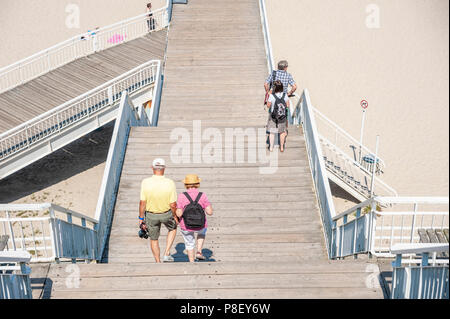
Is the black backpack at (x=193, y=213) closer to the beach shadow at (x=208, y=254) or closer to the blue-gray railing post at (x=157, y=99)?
the beach shadow at (x=208, y=254)

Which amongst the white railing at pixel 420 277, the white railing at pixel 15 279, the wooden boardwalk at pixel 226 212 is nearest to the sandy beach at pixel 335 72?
the wooden boardwalk at pixel 226 212

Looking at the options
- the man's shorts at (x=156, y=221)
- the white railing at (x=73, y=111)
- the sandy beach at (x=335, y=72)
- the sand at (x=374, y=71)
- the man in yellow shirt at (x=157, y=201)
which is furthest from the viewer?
the sand at (x=374, y=71)

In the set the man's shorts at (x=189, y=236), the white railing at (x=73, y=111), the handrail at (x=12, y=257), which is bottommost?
the man's shorts at (x=189, y=236)

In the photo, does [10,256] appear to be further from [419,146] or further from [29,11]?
[29,11]

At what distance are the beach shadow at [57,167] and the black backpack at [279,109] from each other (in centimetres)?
1022

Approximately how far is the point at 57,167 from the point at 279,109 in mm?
11196

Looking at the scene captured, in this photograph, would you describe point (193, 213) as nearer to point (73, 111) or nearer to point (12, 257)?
point (12, 257)

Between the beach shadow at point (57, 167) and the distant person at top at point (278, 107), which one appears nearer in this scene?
the distant person at top at point (278, 107)

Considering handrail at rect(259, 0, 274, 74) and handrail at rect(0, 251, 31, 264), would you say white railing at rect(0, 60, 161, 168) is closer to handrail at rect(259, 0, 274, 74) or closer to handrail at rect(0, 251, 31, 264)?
handrail at rect(259, 0, 274, 74)

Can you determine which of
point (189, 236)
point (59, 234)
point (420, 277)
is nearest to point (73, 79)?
point (59, 234)

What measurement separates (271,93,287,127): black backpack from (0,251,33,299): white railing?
5.76 meters

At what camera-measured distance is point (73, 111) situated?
48.7ft

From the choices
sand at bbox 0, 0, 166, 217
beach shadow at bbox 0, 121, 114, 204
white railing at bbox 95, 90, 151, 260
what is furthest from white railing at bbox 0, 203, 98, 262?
beach shadow at bbox 0, 121, 114, 204

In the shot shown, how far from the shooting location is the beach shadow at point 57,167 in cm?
1700
